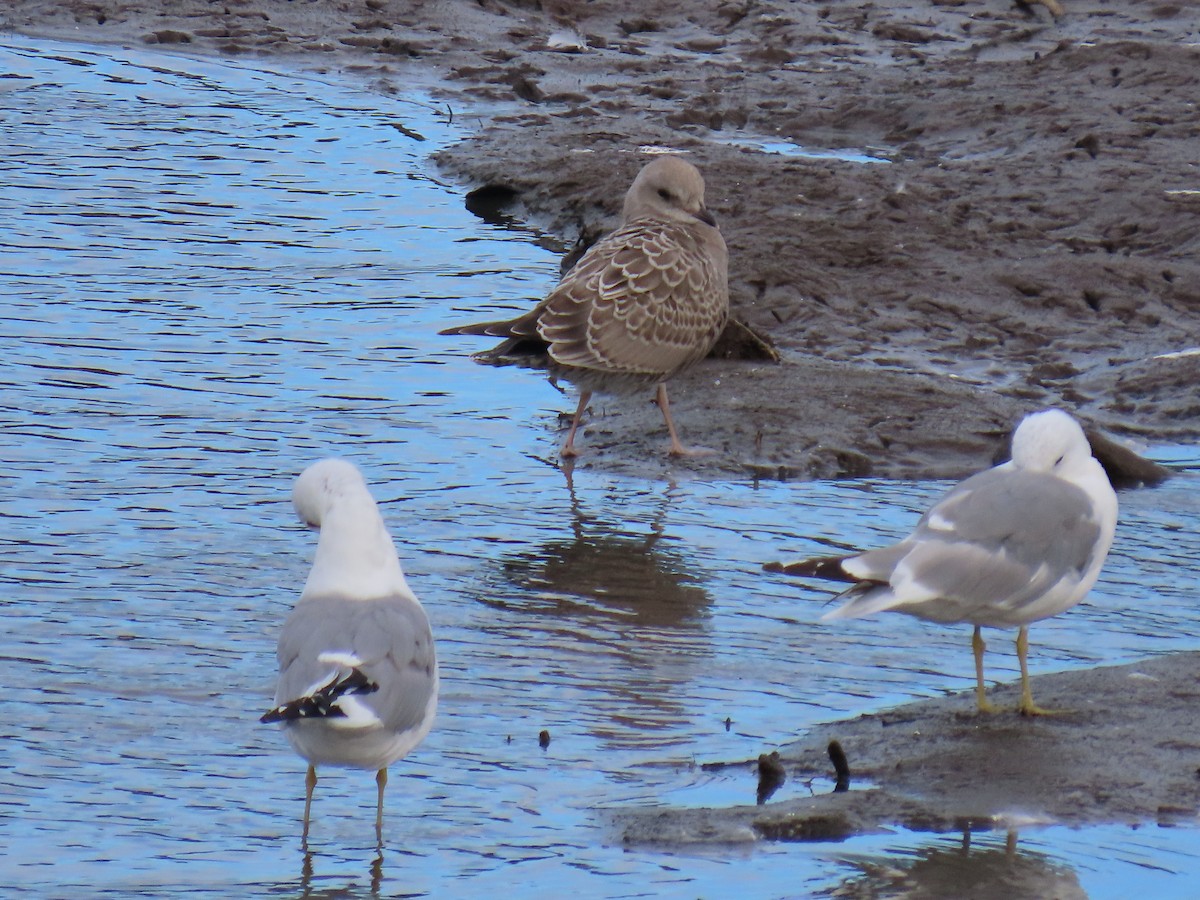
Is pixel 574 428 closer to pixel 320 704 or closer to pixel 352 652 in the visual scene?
pixel 352 652

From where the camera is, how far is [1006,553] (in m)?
5.11

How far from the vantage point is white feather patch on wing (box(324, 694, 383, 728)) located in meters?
4.20

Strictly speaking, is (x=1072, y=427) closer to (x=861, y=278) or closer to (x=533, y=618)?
(x=533, y=618)

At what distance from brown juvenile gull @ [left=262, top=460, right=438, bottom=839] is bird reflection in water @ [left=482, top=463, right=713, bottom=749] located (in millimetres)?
843

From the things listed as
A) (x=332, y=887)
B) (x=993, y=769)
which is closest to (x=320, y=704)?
(x=332, y=887)

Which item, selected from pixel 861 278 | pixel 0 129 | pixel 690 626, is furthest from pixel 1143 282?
pixel 0 129

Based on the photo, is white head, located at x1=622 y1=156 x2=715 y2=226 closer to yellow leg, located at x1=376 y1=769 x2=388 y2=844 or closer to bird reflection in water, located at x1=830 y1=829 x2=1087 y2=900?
yellow leg, located at x1=376 y1=769 x2=388 y2=844

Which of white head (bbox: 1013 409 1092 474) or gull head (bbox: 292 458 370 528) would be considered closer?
gull head (bbox: 292 458 370 528)

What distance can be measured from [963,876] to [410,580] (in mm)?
2547

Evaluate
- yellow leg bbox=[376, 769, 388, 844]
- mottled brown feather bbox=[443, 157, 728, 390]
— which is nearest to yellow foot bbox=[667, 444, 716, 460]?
mottled brown feather bbox=[443, 157, 728, 390]

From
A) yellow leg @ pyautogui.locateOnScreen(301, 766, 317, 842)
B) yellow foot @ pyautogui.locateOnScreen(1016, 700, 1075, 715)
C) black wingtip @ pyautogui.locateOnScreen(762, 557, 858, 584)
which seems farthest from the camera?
yellow foot @ pyautogui.locateOnScreen(1016, 700, 1075, 715)

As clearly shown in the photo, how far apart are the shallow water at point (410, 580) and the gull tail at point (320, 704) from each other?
0.42 m

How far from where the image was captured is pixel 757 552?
6.72 metres

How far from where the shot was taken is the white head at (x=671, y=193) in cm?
880
